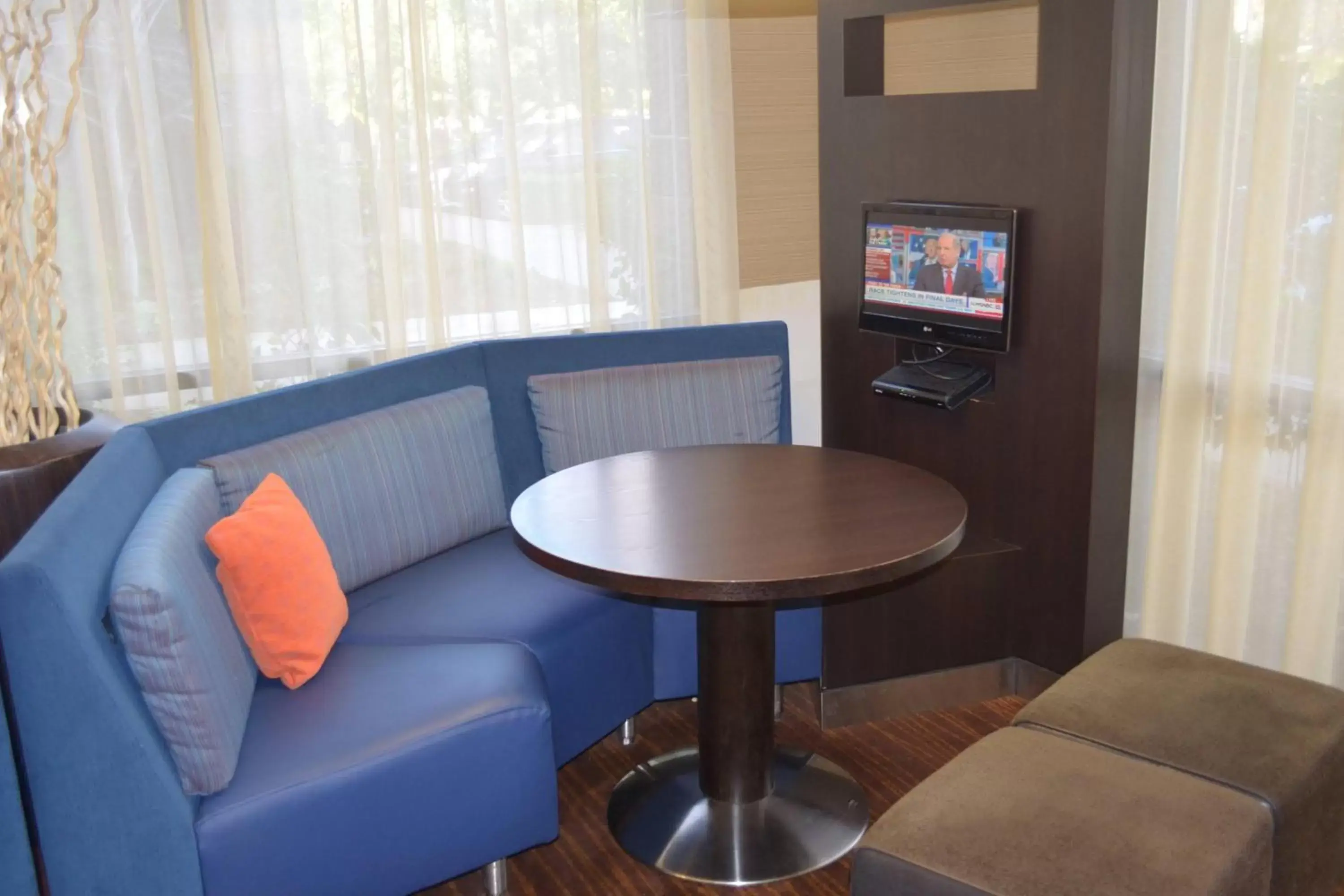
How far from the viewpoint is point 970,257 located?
3.18 m

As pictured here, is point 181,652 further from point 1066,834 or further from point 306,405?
point 1066,834

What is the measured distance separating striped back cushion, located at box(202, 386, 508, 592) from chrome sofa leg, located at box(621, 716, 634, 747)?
0.63 meters

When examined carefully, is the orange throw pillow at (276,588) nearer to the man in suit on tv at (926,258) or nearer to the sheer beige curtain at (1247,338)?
the man in suit on tv at (926,258)

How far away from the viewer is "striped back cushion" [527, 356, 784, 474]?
339cm

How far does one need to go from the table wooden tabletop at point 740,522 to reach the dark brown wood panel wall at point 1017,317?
0.49 meters

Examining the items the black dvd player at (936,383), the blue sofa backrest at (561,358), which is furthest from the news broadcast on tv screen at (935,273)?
the blue sofa backrest at (561,358)

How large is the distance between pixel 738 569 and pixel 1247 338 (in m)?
1.50

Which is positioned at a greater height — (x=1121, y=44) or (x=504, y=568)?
(x=1121, y=44)

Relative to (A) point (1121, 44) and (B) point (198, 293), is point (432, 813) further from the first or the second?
(A) point (1121, 44)

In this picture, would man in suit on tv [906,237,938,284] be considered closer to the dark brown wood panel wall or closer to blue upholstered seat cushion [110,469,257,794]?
the dark brown wood panel wall

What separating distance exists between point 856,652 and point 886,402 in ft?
2.45

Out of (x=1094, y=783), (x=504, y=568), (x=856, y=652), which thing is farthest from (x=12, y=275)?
(x=1094, y=783)

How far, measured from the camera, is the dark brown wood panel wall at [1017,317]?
295cm

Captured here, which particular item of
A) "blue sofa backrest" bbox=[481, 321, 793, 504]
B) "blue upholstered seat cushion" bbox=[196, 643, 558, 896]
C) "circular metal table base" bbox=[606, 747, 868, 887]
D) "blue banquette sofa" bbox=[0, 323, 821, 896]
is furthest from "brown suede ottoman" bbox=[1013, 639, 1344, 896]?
"blue sofa backrest" bbox=[481, 321, 793, 504]
